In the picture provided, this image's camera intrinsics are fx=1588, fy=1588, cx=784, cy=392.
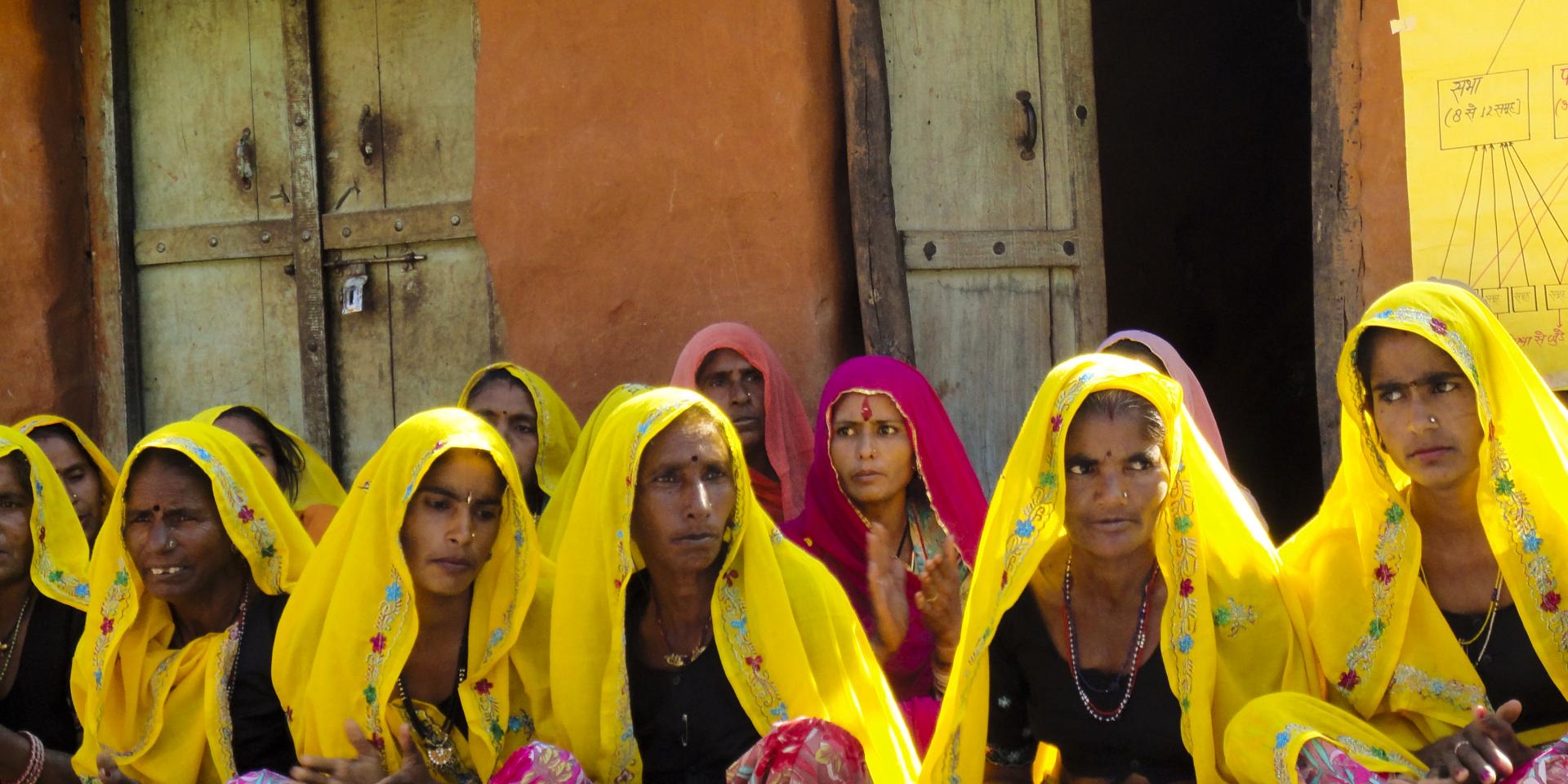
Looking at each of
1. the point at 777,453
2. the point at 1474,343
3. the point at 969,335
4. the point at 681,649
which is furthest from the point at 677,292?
the point at 1474,343

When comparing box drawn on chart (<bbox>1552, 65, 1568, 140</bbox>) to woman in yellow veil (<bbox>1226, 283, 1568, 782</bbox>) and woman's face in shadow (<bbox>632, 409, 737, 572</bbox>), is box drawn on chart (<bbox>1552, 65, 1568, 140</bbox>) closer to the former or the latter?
woman in yellow veil (<bbox>1226, 283, 1568, 782</bbox>)

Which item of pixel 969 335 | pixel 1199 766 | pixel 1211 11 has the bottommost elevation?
pixel 1199 766

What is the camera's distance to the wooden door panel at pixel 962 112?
15.2 ft

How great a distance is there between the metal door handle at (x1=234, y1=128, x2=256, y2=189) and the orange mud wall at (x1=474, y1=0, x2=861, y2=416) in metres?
1.14

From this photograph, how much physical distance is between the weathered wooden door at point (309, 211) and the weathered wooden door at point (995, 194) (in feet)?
4.89

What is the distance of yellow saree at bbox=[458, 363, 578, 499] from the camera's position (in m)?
4.52

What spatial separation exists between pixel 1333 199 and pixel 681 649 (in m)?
1.92

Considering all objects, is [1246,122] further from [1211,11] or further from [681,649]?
[681,649]

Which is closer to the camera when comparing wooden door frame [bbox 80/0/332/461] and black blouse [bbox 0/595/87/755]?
black blouse [bbox 0/595/87/755]

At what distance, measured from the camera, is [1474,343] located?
281 centimetres

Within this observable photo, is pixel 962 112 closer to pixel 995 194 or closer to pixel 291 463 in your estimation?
pixel 995 194

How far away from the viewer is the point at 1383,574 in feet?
9.43

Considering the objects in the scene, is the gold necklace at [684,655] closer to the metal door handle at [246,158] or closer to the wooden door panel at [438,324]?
the wooden door panel at [438,324]

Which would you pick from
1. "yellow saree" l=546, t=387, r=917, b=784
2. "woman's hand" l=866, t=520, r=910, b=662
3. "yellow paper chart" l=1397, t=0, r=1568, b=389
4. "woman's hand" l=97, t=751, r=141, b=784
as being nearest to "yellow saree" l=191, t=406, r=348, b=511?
"woman's hand" l=97, t=751, r=141, b=784
